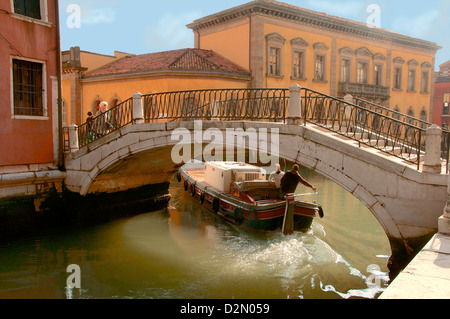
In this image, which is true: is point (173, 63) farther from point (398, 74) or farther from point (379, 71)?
point (398, 74)

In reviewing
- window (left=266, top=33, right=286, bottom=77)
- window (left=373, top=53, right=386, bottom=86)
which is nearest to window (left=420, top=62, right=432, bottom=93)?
window (left=373, top=53, right=386, bottom=86)

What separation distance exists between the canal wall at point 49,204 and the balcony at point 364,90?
1459 cm

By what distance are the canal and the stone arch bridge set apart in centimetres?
149

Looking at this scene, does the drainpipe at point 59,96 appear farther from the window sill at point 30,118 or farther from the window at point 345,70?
the window at point 345,70

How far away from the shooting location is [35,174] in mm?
9781

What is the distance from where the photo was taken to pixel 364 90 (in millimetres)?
23859

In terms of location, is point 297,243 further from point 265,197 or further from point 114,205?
point 114,205

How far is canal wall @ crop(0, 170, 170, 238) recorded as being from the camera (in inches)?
367

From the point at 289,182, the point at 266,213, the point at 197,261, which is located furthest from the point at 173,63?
the point at 197,261

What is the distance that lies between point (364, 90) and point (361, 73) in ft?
4.56

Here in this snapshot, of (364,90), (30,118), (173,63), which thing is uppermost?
(173,63)

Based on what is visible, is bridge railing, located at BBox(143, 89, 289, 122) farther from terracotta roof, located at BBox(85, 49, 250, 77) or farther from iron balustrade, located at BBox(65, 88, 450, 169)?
terracotta roof, located at BBox(85, 49, 250, 77)

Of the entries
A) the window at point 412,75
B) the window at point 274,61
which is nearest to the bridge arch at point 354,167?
the window at point 274,61

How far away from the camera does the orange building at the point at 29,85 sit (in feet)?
30.1
